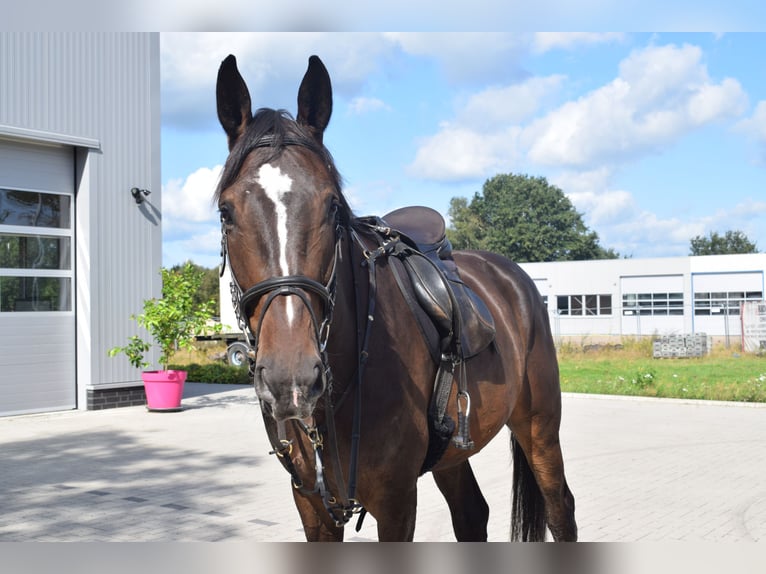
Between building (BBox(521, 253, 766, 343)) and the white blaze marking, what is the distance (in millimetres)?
31136

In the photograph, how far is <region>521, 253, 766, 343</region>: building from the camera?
33.8 meters

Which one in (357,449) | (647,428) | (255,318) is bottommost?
(647,428)

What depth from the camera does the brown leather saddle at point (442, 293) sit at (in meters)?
2.79

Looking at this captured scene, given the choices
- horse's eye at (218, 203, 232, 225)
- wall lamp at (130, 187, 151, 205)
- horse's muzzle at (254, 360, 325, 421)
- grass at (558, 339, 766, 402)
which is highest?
wall lamp at (130, 187, 151, 205)

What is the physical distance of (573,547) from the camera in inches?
79.2

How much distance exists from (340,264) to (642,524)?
173 inches

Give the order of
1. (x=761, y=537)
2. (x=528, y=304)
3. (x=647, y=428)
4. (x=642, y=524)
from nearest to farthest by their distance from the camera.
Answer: (x=528, y=304)
(x=761, y=537)
(x=642, y=524)
(x=647, y=428)

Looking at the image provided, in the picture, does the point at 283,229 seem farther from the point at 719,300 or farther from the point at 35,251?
the point at 719,300

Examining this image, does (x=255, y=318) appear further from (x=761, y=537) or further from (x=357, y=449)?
(x=761, y=537)

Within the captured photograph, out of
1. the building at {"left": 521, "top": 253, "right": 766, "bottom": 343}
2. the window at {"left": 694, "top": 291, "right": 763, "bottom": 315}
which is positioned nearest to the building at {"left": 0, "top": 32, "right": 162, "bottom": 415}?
the building at {"left": 521, "top": 253, "right": 766, "bottom": 343}

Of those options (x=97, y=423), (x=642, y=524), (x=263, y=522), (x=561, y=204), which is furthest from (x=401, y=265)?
(x=561, y=204)

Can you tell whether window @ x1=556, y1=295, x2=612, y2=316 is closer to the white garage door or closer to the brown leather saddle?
the white garage door

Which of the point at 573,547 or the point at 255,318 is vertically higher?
the point at 255,318

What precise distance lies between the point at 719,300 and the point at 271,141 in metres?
35.9
